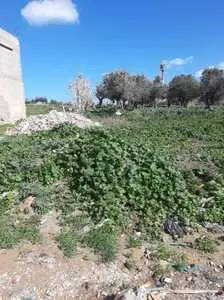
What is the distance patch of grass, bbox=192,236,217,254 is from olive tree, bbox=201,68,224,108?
25.3 m

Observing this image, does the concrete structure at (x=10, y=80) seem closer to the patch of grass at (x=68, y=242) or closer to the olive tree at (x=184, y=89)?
the patch of grass at (x=68, y=242)

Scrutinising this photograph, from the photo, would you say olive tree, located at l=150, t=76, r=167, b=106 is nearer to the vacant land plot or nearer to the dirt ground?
the vacant land plot

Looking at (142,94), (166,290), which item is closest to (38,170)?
(166,290)

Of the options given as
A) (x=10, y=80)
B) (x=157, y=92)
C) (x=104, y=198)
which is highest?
(x=10, y=80)

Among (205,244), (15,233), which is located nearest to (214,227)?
(205,244)

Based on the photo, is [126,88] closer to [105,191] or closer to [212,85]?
[212,85]

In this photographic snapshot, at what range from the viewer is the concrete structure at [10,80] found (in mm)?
15849

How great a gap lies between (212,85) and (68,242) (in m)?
26.5

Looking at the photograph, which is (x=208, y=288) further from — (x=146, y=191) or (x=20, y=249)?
(x=20, y=249)

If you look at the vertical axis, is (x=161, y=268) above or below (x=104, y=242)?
below

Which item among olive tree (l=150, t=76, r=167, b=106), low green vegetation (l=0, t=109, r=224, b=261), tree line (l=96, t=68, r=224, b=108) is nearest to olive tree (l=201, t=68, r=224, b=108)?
tree line (l=96, t=68, r=224, b=108)

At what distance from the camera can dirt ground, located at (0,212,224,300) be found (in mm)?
3615

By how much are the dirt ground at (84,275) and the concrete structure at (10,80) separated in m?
12.3

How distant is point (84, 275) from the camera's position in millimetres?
3861
